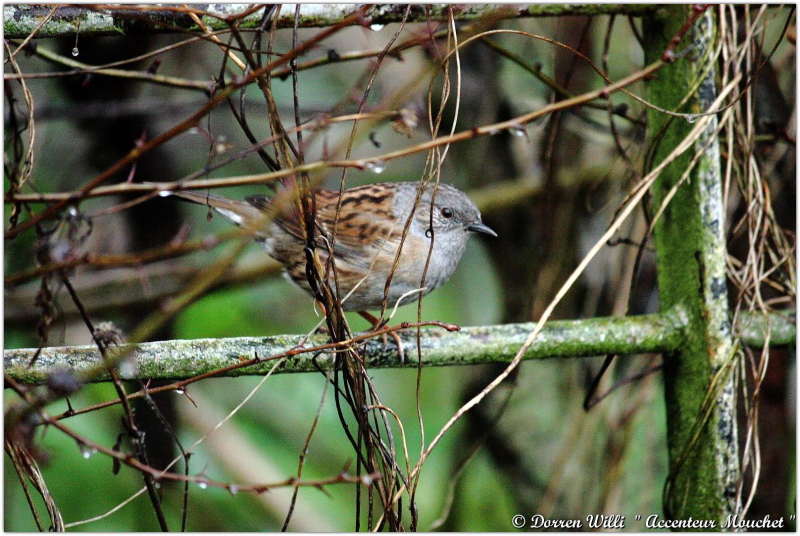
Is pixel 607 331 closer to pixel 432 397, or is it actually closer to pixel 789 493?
pixel 789 493

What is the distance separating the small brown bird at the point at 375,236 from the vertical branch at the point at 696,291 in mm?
1078

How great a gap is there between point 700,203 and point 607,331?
2.15 ft

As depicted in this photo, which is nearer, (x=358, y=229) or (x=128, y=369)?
(x=128, y=369)

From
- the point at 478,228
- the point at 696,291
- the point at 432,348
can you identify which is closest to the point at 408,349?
the point at 432,348

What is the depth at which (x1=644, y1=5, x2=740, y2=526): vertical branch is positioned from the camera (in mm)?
2664

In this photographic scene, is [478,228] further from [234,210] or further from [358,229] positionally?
[234,210]

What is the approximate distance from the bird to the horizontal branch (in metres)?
0.96

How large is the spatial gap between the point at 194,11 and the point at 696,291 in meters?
2.08

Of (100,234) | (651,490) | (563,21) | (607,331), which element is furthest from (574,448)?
(100,234)

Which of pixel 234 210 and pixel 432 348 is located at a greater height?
pixel 234 210

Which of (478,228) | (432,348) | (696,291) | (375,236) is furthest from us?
(478,228)

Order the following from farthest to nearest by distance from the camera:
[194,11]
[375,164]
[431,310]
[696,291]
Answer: [431,310], [696,291], [194,11], [375,164]

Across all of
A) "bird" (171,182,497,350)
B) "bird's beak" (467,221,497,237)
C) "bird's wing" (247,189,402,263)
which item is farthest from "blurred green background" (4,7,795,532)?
"bird's wing" (247,189,402,263)

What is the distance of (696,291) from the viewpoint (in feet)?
9.20
